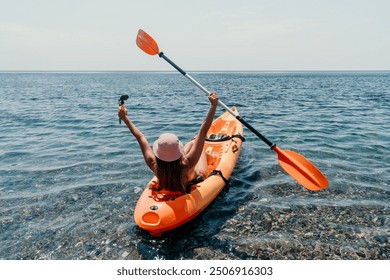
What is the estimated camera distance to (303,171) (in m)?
6.59

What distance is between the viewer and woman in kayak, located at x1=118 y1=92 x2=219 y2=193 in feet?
16.2

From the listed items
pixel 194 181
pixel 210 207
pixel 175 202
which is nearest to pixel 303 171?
pixel 210 207

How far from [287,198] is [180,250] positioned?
293 centimetres

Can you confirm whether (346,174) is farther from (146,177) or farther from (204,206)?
(146,177)

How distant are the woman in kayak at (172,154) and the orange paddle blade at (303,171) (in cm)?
244

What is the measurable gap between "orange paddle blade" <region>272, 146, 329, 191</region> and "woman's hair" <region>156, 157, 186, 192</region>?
102 inches

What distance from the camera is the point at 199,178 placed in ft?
20.6

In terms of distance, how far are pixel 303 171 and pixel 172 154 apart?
3216 millimetres

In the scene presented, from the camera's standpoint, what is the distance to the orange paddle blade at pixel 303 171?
6261 millimetres

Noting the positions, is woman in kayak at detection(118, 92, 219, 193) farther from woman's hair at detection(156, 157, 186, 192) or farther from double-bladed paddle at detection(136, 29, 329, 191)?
double-bladed paddle at detection(136, 29, 329, 191)
